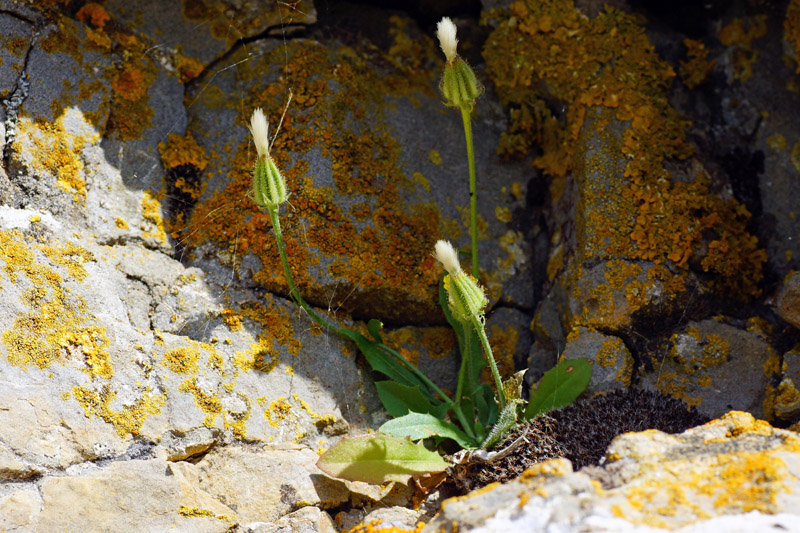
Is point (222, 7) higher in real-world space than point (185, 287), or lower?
higher

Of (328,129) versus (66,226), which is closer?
(66,226)

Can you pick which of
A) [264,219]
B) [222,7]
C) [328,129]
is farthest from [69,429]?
[222,7]

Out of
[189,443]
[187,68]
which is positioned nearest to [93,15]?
[187,68]

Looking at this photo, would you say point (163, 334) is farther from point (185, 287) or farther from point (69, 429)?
point (69, 429)

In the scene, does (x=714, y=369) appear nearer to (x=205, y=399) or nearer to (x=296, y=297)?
(x=296, y=297)

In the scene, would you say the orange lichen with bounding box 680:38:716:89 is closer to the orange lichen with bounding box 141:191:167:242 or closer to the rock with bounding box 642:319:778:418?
the rock with bounding box 642:319:778:418

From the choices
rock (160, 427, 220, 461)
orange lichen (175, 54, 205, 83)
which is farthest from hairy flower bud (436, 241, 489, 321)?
orange lichen (175, 54, 205, 83)
